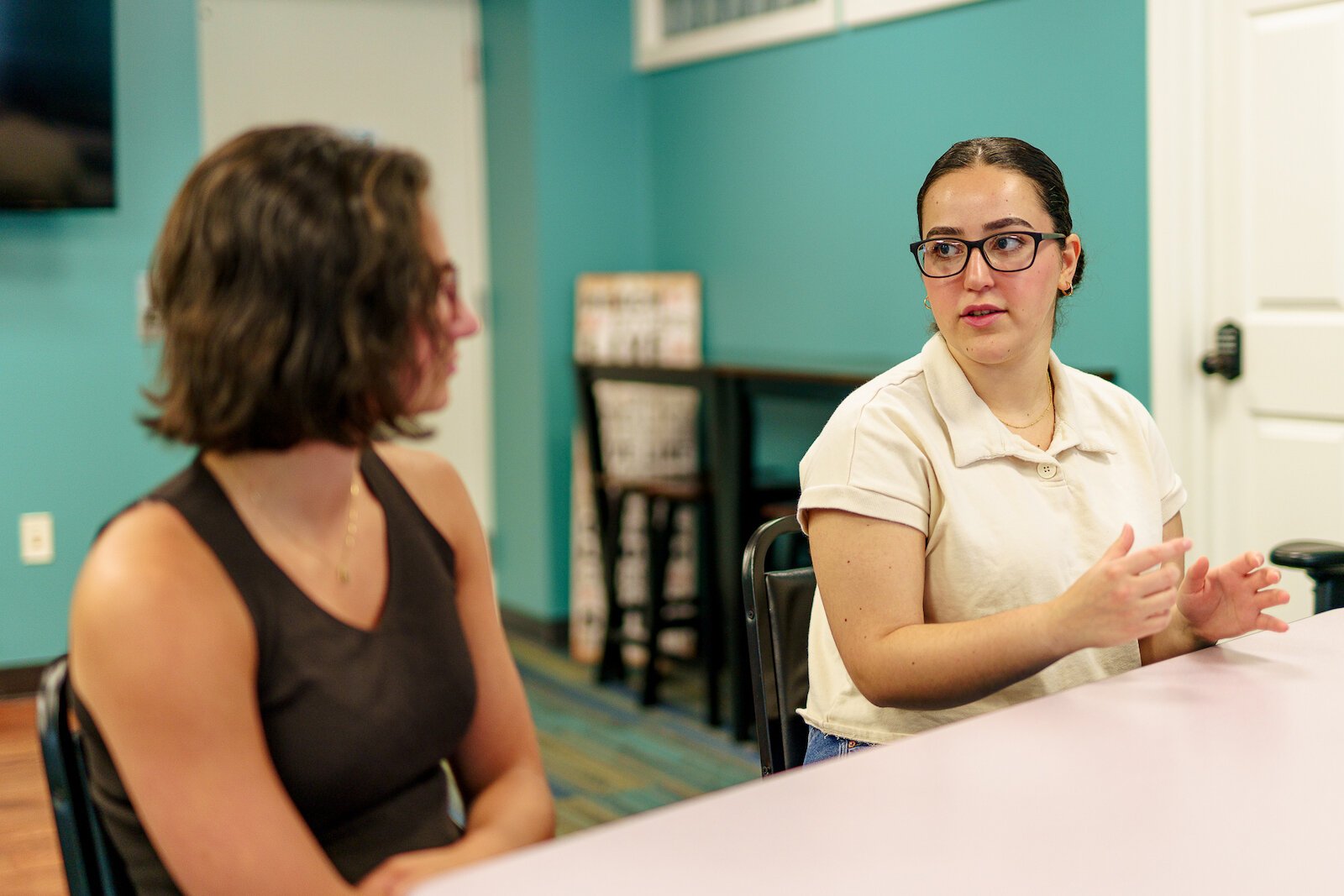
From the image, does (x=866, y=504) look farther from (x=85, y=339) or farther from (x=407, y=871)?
(x=85, y=339)

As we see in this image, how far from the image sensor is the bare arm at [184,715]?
0.99 metres

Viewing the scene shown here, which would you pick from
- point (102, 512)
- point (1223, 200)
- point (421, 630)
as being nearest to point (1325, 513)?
point (1223, 200)

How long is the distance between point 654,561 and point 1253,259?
6.04 feet

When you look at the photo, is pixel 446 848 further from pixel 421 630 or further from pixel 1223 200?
pixel 1223 200

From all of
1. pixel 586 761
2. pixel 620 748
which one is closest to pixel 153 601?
pixel 586 761

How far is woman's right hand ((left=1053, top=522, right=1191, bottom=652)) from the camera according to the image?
1276mm

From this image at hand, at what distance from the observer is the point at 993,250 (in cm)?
160

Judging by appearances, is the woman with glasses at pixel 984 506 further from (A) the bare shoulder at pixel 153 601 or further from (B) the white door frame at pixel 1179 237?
(B) the white door frame at pixel 1179 237

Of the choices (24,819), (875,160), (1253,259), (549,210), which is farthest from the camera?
(549,210)

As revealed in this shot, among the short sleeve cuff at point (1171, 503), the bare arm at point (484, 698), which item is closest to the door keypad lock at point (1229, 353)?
the short sleeve cuff at point (1171, 503)

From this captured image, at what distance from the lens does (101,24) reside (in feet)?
12.9

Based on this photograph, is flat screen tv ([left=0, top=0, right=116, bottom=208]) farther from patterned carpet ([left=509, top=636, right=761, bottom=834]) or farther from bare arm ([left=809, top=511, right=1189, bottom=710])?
bare arm ([left=809, top=511, right=1189, bottom=710])

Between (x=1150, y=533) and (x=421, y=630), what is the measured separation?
2.95 ft

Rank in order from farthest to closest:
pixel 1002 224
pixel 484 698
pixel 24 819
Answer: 1. pixel 24 819
2. pixel 1002 224
3. pixel 484 698
